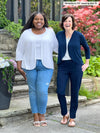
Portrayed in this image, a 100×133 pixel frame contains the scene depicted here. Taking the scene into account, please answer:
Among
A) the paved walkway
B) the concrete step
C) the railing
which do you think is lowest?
the paved walkway

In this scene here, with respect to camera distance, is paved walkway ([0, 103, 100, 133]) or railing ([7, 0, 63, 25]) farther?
railing ([7, 0, 63, 25])

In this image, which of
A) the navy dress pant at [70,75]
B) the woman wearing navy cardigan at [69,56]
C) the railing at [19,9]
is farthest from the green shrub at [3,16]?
the navy dress pant at [70,75]

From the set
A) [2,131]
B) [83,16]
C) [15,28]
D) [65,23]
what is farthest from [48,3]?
[2,131]

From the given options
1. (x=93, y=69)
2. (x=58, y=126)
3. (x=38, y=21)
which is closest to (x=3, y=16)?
(x=93, y=69)

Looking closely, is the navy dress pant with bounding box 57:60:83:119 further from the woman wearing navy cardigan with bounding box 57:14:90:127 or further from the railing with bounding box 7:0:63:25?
the railing with bounding box 7:0:63:25

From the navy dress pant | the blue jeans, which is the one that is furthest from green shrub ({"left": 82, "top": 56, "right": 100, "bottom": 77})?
the blue jeans

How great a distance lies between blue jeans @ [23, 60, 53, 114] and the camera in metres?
4.41

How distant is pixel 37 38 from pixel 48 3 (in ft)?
23.8

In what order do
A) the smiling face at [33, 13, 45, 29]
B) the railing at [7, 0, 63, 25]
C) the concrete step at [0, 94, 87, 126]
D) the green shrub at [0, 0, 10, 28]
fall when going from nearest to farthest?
the smiling face at [33, 13, 45, 29]
the concrete step at [0, 94, 87, 126]
the green shrub at [0, 0, 10, 28]
the railing at [7, 0, 63, 25]

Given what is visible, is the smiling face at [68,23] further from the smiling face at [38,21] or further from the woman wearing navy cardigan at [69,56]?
the smiling face at [38,21]

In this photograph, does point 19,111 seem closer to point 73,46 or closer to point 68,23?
point 73,46

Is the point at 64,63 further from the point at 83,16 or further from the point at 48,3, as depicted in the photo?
the point at 48,3

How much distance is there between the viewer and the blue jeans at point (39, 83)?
441 cm

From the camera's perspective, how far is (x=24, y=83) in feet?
21.5
